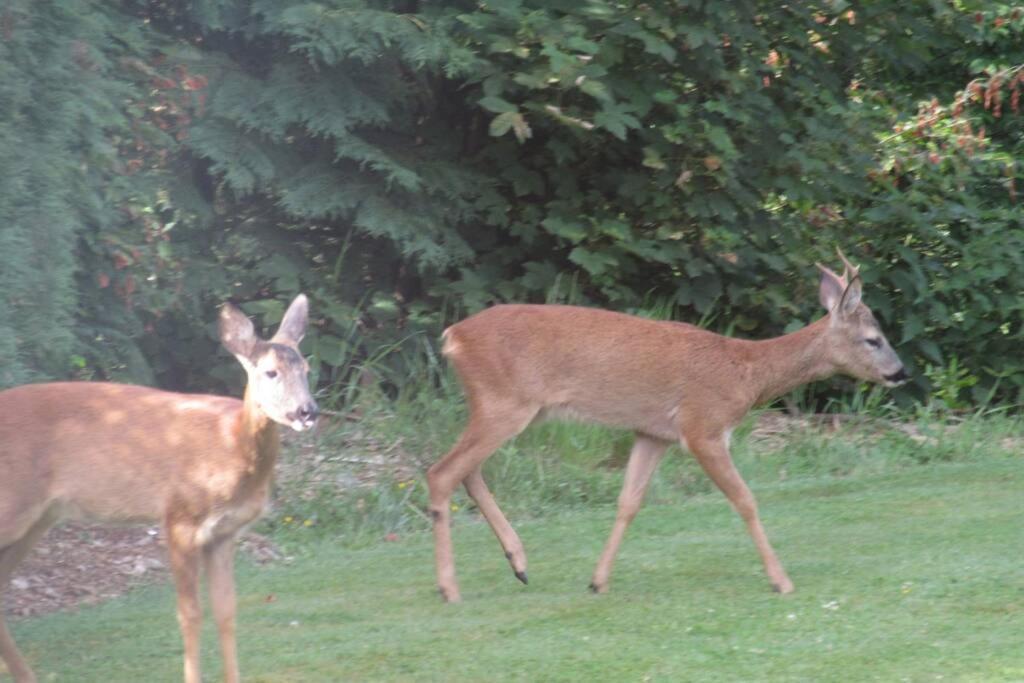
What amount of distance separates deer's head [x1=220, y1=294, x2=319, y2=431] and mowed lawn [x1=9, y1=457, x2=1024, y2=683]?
1080mm

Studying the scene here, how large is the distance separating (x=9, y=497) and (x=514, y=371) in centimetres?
286

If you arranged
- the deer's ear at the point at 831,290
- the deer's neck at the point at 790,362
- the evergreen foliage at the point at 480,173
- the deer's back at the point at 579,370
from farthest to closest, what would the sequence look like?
the evergreen foliage at the point at 480,173, the deer's ear at the point at 831,290, the deer's neck at the point at 790,362, the deer's back at the point at 579,370

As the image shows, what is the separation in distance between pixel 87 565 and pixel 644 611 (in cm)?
313

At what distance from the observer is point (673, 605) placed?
7457 mm

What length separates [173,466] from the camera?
644 cm

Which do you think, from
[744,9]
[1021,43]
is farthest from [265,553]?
[1021,43]

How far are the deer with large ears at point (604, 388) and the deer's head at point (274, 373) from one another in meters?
1.82

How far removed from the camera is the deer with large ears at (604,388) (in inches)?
321

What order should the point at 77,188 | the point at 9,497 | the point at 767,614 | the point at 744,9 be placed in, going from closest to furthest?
the point at 9,497
the point at 767,614
the point at 77,188
the point at 744,9

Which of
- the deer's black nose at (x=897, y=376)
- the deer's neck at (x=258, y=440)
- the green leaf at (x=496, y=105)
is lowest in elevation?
the deer's black nose at (x=897, y=376)

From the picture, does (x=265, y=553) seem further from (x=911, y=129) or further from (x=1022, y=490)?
(x=911, y=129)

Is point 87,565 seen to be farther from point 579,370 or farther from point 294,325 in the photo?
point 579,370

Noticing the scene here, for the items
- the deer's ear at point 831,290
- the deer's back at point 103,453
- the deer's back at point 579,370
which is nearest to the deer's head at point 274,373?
the deer's back at point 103,453

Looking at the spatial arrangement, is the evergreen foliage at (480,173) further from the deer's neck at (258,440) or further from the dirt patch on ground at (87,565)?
the deer's neck at (258,440)
